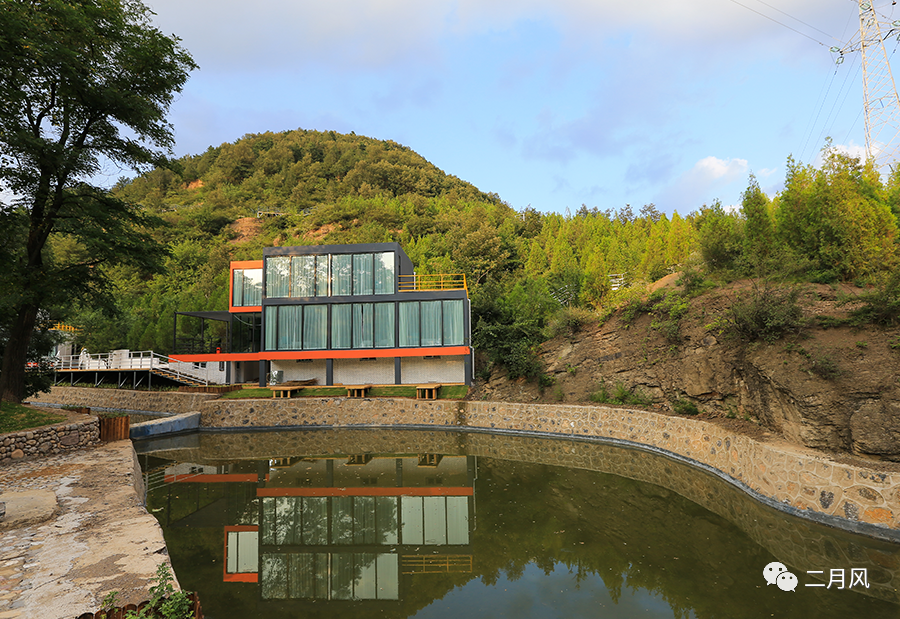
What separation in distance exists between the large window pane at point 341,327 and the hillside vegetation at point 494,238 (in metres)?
6.98

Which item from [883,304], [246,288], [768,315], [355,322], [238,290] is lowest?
[768,315]

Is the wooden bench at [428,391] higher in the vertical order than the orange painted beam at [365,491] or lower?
higher

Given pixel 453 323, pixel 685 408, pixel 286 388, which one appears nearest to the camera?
pixel 685 408

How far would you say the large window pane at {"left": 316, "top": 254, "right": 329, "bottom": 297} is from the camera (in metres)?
25.2

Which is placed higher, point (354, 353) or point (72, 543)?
point (354, 353)

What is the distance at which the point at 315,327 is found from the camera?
24.8m

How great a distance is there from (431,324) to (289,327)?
26.2ft

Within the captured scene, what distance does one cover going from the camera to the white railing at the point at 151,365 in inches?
1078

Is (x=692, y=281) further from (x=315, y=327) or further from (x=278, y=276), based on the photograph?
(x=278, y=276)

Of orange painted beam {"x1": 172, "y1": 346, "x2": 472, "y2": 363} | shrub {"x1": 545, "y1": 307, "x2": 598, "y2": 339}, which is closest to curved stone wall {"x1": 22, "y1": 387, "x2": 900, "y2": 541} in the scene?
orange painted beam {"x1": 172, "y1": 346, "x2": 472, "y2": 363}

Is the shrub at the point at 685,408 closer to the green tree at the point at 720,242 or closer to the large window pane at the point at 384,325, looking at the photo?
the green tree at the point at 720,242

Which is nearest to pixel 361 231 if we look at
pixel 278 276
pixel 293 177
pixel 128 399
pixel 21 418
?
pixel 278 276

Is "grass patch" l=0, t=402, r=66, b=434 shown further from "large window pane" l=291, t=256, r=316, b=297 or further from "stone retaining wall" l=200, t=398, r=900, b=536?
"large window pane" l=291, t=256, r=316, b=297

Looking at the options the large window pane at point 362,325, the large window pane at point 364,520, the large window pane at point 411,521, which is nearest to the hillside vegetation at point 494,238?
the large window pane at point 362,325
